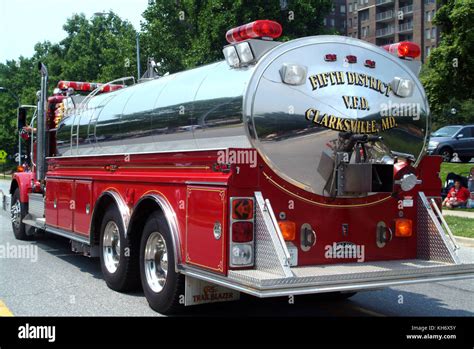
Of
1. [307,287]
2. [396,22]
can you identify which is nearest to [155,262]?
[307,287]

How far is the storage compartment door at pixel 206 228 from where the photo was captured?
5207mm

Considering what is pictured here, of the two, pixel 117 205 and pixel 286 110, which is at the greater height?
pixel 286 110

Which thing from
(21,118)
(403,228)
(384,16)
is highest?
(384,16)

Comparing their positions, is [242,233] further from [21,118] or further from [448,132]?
[448,132]

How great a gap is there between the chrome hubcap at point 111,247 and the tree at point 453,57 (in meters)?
20.3

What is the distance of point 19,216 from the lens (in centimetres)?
1211

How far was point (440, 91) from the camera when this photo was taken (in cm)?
2622

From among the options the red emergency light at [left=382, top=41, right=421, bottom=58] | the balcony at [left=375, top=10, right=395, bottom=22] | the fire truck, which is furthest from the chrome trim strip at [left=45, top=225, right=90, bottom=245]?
the balcony at [left=375, top=10, right=395, bottom=22]

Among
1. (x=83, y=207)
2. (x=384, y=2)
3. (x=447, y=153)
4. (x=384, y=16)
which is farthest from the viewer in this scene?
(x=384, y=16)

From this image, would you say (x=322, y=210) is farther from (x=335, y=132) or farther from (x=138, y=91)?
(x=138, y=91)

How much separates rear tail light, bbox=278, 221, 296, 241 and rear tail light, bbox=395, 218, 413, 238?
1.29m

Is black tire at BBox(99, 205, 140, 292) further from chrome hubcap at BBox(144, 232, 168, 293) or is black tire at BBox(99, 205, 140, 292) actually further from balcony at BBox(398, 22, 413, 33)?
balcony at BBox(398, 22, 413, 33)

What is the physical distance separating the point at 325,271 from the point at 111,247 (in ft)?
10.9

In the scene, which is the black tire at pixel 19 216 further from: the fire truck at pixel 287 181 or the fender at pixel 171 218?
the fender at pixel 171 218
